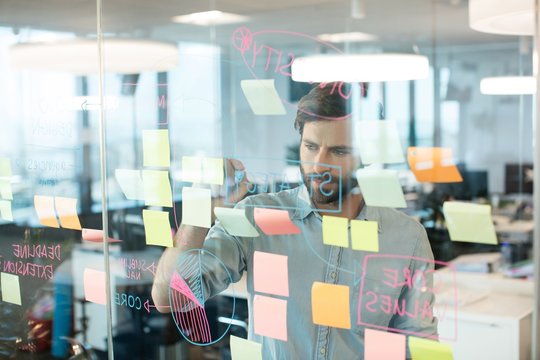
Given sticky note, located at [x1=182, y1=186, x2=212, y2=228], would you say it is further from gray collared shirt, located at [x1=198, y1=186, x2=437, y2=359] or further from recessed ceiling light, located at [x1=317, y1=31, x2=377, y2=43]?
recessed ceiling light, located at [x1=317, y1=31, x2=377, y2=43]

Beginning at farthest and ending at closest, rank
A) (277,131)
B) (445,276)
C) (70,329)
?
1. (70,329)
2. (277,131)
3. (445,276)

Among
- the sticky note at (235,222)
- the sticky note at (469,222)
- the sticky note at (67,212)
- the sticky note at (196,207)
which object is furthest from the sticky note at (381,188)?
the sticky note at (67,212)

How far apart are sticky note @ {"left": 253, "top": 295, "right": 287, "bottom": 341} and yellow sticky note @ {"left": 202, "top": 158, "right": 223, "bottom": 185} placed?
357 mm

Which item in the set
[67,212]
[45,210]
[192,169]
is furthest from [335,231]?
[45,210]

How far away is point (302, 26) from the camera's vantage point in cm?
184

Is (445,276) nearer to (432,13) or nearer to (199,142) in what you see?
(432,13)

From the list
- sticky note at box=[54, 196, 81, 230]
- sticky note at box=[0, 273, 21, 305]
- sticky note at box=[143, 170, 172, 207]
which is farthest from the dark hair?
sticky note at box=[0, 273, 21, 305]

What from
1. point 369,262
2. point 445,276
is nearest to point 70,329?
point 369,262

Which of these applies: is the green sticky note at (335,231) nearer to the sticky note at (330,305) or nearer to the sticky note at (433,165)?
the sticky note at (330,305)

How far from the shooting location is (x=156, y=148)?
86.1 inches

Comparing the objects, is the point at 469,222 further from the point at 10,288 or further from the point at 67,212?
the point at 10,288

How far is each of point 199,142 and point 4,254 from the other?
3.97ft

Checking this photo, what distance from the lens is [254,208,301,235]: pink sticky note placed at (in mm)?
1909

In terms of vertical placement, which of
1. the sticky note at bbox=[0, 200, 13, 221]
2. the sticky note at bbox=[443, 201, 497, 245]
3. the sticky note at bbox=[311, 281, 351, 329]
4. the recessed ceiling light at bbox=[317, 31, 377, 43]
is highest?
the recessed ceiling light at bbox=[317, 31, 377, 43]
